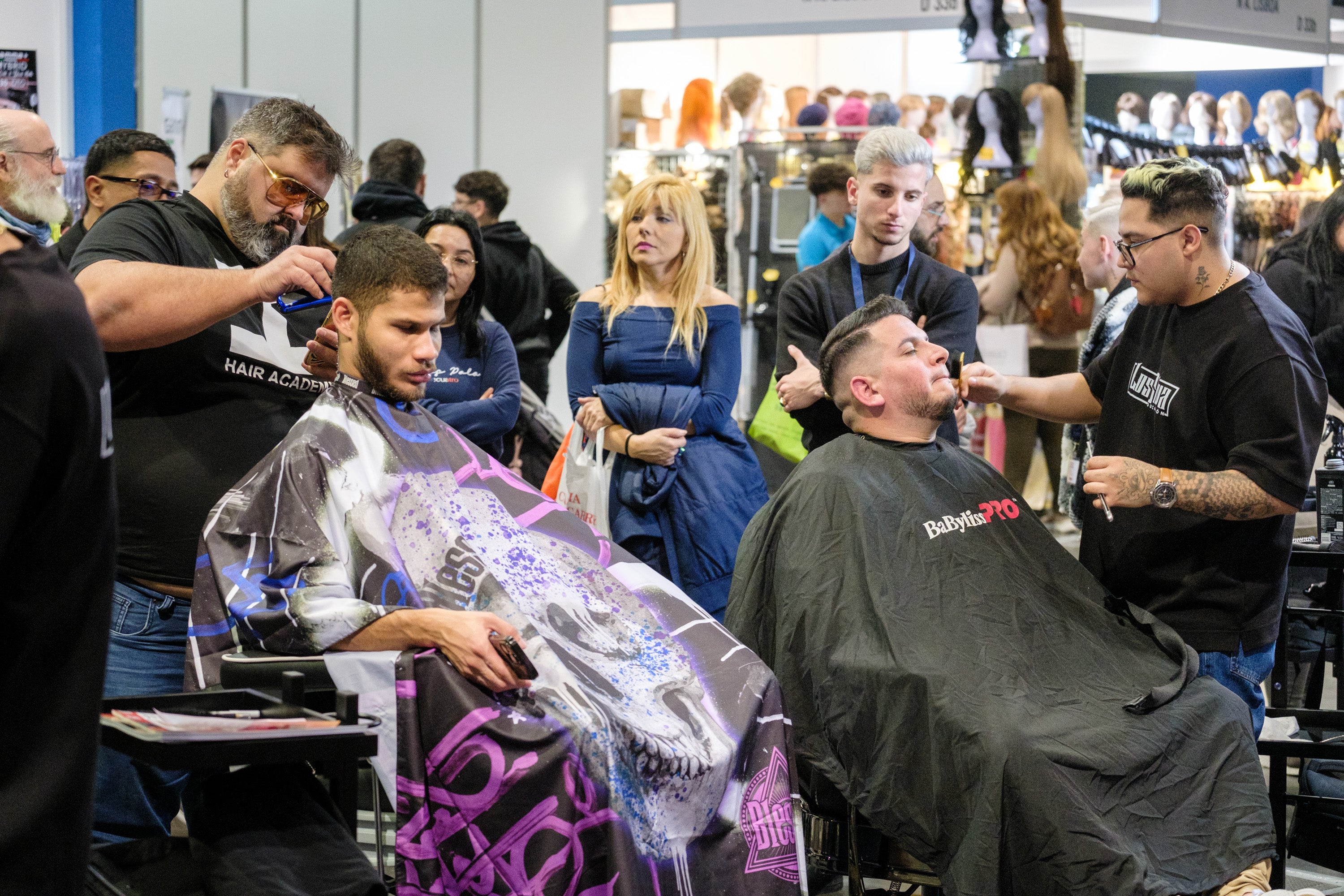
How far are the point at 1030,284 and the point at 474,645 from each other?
14.8 ft

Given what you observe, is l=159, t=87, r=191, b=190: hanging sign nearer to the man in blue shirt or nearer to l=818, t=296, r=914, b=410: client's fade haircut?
the man in blue shirt

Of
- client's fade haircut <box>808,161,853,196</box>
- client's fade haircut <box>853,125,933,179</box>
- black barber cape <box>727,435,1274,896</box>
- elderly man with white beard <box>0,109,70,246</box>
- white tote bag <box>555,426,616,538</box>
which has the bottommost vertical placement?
black barber cape <box>727,435,1274,896</box>

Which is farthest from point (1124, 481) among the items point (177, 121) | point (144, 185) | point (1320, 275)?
point (177, 121)

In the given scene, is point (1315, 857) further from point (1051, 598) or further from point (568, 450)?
point (568, 450)

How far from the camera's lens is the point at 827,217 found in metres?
5.06

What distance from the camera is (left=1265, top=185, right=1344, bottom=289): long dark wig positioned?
3.41 meters

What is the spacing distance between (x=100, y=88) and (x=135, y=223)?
4.90 meters

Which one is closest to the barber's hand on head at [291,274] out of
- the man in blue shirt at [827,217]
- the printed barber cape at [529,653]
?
the printed barber cape at [529,653]

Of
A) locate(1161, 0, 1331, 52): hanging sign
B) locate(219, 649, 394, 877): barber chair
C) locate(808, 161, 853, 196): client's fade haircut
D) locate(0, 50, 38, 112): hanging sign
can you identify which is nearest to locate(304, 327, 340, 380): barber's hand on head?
locate(219, 649, 394, 877): barber chair

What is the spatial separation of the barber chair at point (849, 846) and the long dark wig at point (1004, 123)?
437cm

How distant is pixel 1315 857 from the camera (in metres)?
2.39

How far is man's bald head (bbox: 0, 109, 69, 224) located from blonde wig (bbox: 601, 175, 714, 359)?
1.26 metres

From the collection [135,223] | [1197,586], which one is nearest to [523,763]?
[135,223]

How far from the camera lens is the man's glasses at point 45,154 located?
102 inches
